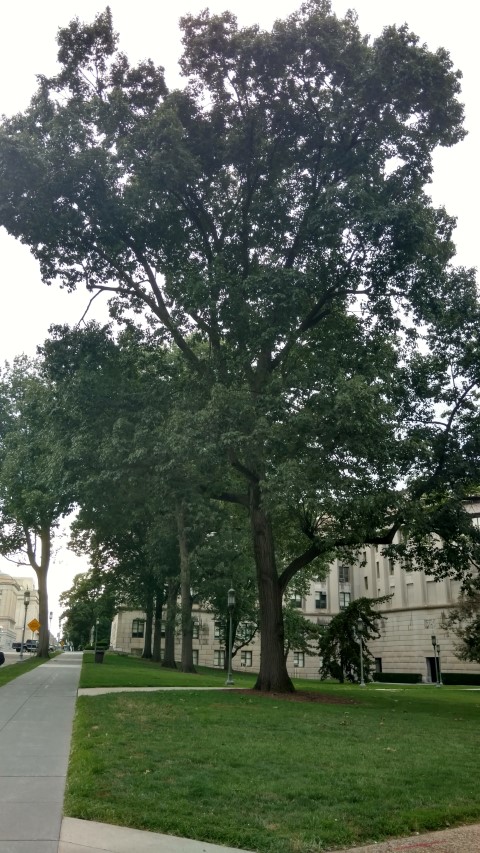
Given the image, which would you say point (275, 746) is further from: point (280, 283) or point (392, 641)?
point (392, 641)

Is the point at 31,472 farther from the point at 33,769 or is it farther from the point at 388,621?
the point at 388,621

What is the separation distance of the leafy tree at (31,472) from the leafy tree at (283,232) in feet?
14.9

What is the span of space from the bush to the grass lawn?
4956 centimetres

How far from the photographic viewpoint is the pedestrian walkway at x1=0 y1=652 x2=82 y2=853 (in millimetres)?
5656

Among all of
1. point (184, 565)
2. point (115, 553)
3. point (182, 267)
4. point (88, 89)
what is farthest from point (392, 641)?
point (88, 89)

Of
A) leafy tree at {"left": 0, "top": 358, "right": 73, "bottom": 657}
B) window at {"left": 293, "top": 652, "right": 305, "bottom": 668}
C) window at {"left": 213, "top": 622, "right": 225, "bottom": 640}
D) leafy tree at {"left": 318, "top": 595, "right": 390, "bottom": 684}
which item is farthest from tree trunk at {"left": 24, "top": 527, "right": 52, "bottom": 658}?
window at {"left": 293, "top": 652, "right": 305, "bottom": 668}

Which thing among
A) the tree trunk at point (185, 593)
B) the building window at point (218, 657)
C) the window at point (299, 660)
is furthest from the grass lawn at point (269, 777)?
the window at point (299, 660)

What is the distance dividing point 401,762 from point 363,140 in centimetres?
1684

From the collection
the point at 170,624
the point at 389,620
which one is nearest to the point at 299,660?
the point at 389,620

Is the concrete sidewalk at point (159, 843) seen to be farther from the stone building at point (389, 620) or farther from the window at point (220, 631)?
the window at point (220, 631)

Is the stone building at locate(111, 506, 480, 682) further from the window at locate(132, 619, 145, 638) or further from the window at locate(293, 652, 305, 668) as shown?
the window at locate(132, 619, 145, 638)

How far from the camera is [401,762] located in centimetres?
905

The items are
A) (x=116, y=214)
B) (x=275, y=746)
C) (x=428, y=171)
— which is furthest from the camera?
(x=428, y=171)

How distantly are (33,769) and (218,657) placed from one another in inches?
2642
